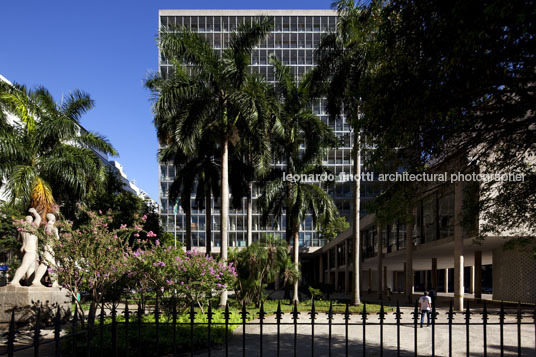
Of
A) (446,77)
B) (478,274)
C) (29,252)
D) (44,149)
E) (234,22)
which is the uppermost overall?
(234,22)

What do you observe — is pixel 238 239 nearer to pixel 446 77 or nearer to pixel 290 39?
pixel 290 39

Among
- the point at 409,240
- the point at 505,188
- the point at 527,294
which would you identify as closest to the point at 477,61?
the point at 505,188

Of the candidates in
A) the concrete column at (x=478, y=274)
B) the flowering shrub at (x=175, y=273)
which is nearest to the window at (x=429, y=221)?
the concrete column at (x=478, y=274)

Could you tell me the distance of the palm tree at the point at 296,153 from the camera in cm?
2827

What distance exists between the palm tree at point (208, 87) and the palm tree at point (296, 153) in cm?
621

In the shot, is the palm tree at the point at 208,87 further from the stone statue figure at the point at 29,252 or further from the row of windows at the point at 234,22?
the row of windows at the point at 234,22

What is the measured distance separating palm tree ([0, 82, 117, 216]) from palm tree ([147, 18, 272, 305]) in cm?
613

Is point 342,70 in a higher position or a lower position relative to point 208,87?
higher

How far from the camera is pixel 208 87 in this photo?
2205cm

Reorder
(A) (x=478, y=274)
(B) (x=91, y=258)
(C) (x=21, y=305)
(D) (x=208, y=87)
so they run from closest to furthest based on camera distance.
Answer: (B) (x=91, y=258) → (C) (x=21, y=305) → (D) (x=208, y=87) → (A) (x=478, y=274)

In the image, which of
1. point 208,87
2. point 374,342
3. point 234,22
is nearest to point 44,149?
point 208,87

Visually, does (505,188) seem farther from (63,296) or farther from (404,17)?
(63,296)

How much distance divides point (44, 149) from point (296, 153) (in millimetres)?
14043

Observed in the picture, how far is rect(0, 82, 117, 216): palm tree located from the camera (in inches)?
865
